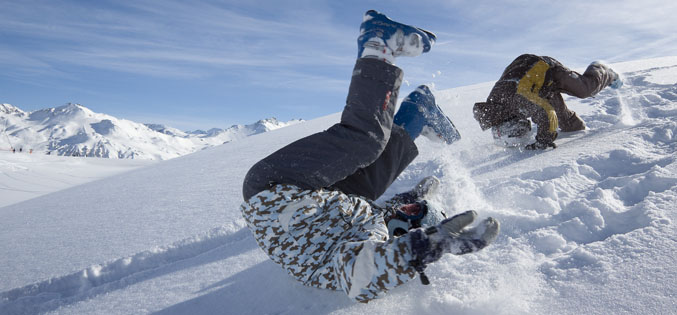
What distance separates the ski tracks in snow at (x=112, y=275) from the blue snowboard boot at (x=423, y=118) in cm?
107

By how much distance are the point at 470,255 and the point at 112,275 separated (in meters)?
1.77

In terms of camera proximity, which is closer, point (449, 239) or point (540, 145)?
point (449, 239)

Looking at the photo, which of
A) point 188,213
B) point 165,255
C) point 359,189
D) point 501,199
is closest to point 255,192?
point 359,189

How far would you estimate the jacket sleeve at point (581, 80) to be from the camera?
2.95 m

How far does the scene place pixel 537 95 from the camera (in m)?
2.91

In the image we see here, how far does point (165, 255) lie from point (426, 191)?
1.49 metres

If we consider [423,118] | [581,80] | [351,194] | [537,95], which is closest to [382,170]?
[351,194]

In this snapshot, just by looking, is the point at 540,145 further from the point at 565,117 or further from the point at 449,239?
the point at 449,239

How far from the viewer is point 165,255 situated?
2031 millimetres

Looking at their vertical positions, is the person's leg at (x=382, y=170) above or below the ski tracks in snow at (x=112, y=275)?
above

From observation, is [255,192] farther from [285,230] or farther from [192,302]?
[192,302]

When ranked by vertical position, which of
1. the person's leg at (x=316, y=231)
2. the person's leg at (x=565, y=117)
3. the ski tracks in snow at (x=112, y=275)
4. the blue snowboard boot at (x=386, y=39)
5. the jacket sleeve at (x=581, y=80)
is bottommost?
the ski tracks in snow at (x=112, y=275)

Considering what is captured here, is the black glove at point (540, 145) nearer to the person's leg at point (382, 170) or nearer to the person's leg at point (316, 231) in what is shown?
the person's leg at point (382, 170)

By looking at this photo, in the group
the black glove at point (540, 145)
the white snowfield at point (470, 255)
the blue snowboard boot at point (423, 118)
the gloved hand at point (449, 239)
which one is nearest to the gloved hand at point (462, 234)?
the gloved hand at point (449, 239)
